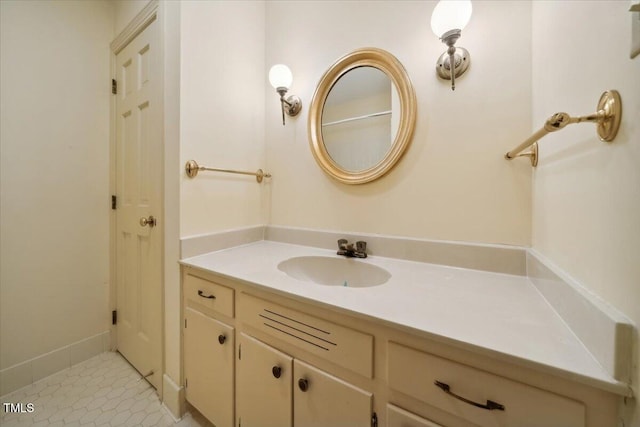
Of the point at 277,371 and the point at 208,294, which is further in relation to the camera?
the point at 208,294

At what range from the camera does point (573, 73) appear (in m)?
0.57

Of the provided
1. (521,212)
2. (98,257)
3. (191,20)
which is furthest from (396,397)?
(98,257)

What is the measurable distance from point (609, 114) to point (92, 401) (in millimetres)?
2229

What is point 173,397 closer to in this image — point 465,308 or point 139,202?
point 139,202

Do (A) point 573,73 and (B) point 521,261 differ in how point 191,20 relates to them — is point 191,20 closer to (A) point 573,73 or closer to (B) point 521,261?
(A) point 573,73

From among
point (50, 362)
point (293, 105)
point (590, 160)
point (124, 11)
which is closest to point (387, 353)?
point (590, 160)

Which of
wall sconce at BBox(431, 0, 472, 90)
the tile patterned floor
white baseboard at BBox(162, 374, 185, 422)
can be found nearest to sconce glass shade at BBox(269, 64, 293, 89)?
wall sconce at BBox(431, 0, 472, 90)

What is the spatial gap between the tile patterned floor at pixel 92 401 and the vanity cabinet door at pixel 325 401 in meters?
0.73

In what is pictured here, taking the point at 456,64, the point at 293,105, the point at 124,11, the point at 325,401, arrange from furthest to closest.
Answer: the point at 124,11 < the point at 293,105 < the point at 456,64 < the point at 325,401

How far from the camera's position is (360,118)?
3.89 feet

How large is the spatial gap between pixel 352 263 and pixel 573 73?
0.92 metres

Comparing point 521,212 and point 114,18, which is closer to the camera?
point 521,212

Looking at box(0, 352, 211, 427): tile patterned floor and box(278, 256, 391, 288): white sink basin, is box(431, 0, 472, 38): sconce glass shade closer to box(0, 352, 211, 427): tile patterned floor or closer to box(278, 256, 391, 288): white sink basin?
box(278, 256, 391, 288): white sink basin

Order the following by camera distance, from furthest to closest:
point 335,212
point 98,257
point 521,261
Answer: point 98,257, point 335,212, point 521,261
